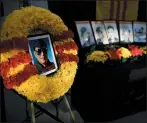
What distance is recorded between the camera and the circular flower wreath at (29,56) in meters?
2.23

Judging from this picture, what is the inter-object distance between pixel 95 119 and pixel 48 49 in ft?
4.71

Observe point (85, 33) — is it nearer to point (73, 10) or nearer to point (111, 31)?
point (73, 10)

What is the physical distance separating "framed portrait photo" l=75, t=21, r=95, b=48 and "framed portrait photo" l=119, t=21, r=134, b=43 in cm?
55

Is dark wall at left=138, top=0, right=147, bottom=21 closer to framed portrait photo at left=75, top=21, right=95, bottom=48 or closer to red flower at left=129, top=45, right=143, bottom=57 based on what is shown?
red flower at left=129, top=45, right=143, bottom=57

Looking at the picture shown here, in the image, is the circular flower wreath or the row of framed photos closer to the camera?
the circular flower wreath

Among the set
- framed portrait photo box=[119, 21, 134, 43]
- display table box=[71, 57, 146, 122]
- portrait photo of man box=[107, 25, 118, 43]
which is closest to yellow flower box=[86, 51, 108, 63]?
display table box=[71, 57, 146, 122]

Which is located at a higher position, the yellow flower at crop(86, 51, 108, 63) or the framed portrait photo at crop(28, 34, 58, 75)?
the framed portrait photo at crop(28, 34, 58, 75)

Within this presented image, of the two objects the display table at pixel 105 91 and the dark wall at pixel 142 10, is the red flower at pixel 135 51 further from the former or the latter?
the dark wall at pixel 142 10

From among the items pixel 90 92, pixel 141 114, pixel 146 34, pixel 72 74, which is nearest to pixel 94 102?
pixel 90 92

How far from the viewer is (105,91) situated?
142 inches

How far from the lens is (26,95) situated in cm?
230

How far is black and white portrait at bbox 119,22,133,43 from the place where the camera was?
4.17 meters

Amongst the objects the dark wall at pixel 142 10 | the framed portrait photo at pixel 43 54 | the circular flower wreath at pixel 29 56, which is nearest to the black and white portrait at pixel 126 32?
the dark wall at pixel 142 10

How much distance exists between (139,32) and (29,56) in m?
2.47
